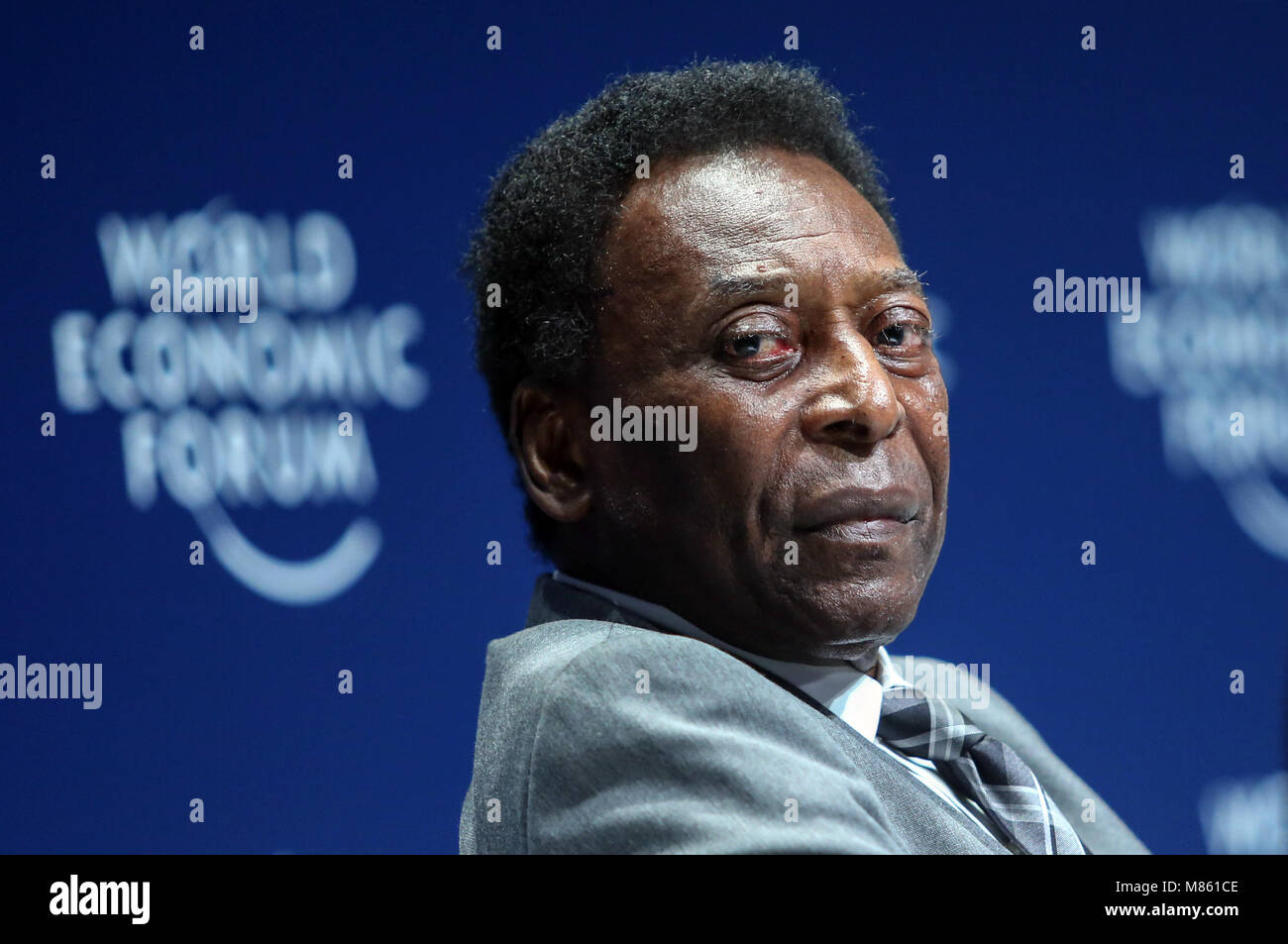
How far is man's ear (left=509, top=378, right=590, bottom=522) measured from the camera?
1948mm

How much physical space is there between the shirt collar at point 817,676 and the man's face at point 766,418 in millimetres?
20

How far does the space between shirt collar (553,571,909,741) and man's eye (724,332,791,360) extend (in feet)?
1.27

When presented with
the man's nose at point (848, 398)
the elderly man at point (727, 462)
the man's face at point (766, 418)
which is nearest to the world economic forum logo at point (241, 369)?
the elderly man at point (727, 462)

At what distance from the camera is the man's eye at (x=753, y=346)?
1.80 m

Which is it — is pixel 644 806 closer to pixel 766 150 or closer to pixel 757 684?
pixel 757 684

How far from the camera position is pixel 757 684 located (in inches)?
59.7

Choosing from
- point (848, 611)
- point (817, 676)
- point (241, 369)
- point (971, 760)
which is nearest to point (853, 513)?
point (848, 611)

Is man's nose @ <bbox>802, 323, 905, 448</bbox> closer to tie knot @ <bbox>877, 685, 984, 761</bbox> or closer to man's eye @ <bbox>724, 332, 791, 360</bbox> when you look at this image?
man's eye @ <bbox>724, 332, 791, 360</bbox>

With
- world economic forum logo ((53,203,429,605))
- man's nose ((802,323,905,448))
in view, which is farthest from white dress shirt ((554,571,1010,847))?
world economic forum logo ((53,203,429,605))

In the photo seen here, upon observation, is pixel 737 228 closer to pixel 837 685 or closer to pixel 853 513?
pixel 853 513

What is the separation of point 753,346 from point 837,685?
0.51 metres

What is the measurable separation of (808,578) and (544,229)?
2.34ft
